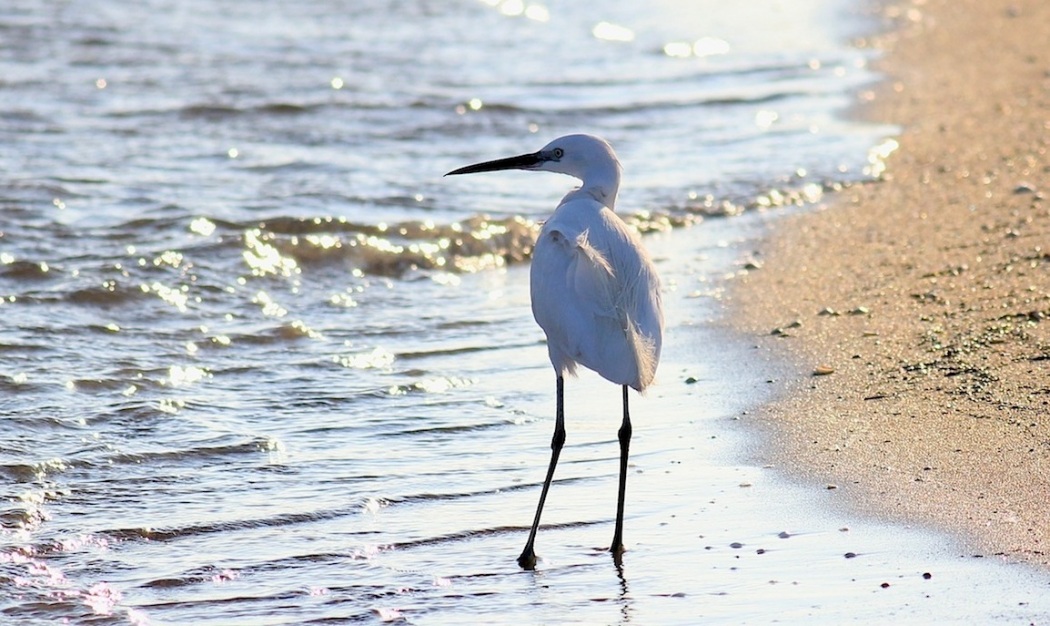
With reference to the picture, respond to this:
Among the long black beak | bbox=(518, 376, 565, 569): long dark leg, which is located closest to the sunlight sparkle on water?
the long black beak

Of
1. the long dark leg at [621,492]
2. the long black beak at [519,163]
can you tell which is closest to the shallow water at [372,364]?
the long dark leg at [621,492]

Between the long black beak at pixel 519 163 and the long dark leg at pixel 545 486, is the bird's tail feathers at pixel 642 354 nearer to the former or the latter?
the long dark leg at pixel 545 486

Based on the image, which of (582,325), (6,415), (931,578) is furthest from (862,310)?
(6,415)

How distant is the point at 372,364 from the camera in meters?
6.67

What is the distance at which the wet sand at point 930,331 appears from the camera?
185 inches

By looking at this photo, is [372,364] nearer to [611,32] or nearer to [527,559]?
[527,559]

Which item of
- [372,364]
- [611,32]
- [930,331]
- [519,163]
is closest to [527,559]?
[519,163]

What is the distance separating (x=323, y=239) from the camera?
8930mm

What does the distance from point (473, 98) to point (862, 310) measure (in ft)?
24.7

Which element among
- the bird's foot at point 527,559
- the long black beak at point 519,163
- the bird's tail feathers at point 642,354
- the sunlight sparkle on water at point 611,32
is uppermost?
the sunlight sparkle on water at point 611,32

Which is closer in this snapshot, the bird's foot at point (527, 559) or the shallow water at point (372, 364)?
the shallow water at point (372, 364)

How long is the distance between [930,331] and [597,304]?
6.48 ft

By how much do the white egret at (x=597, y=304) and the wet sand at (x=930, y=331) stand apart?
2.41 ft

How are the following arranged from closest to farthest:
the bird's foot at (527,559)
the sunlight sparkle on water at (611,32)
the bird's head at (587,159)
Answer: the bird's foot at (527,559) → the bird's head at (587,159) → the sunlight sparkle on water at (611,32)
